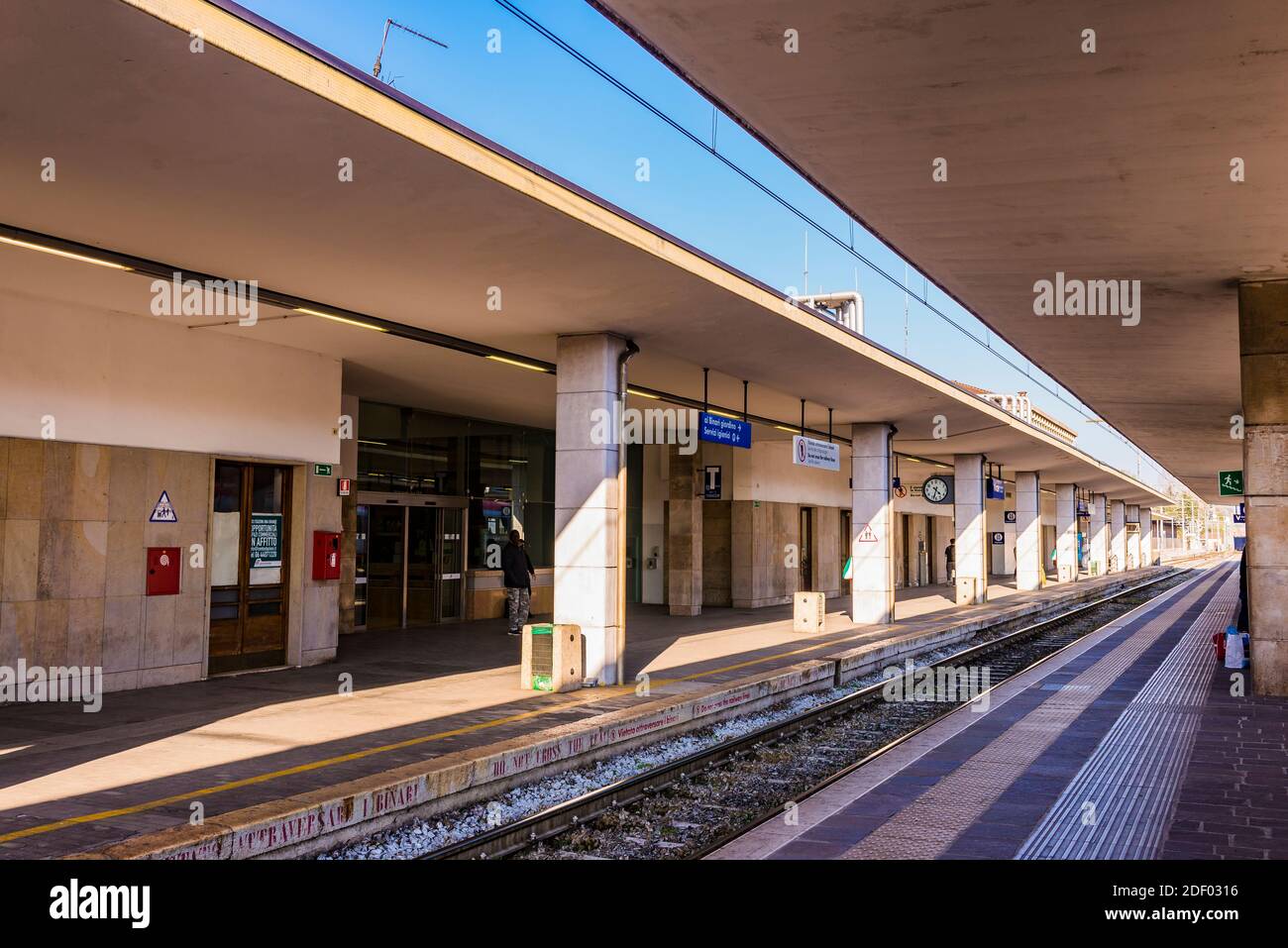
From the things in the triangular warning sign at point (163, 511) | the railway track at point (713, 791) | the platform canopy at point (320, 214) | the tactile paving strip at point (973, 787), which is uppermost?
the platform canopy at point (320, 214)

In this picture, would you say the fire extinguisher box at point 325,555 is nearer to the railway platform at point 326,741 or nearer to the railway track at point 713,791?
the railway platform at point 326,741

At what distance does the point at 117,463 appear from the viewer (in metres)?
11.6

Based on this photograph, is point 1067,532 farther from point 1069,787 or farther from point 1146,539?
point 1069,787

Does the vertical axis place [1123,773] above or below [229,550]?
below

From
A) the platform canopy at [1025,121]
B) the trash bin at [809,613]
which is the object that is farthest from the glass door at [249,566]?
the trash bin at [809,613]

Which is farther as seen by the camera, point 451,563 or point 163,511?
point 451,563

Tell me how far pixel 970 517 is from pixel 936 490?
2093 mm

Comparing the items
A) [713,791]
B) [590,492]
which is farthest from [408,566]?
[713,791]

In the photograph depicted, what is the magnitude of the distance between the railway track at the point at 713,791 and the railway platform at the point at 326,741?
2.70 feet

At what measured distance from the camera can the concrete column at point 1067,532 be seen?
1852 inches
